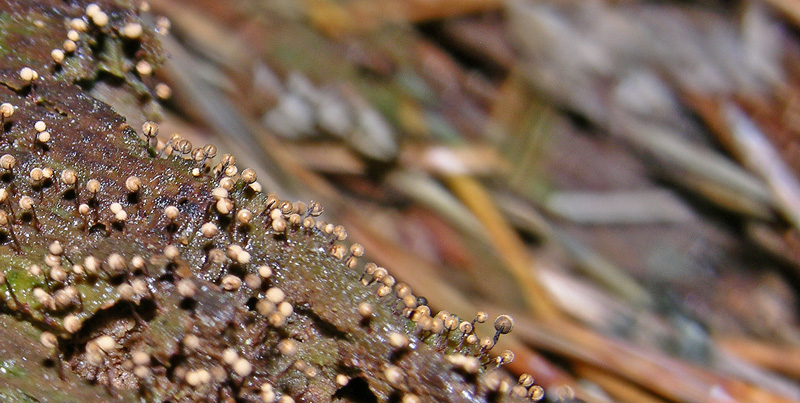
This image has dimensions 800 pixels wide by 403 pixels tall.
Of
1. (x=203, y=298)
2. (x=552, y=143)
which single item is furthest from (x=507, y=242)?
(x=203, y=298)

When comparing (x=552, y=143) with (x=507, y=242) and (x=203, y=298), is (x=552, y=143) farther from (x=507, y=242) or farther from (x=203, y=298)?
(x=203, y=298)

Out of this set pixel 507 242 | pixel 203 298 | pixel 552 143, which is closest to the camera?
pixel 203 298

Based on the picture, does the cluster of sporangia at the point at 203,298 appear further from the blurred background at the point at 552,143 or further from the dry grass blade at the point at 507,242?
the dry grass blade at the point at 507,242

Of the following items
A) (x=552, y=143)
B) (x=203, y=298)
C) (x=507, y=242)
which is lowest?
(x=203, y=298)

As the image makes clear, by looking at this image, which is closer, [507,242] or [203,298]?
[203,298]

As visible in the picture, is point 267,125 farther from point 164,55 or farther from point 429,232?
point 164,55

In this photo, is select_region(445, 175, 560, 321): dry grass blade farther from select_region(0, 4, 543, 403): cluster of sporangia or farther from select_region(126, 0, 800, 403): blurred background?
select_region(0, 4, 543, 403): cluster of sporangia
